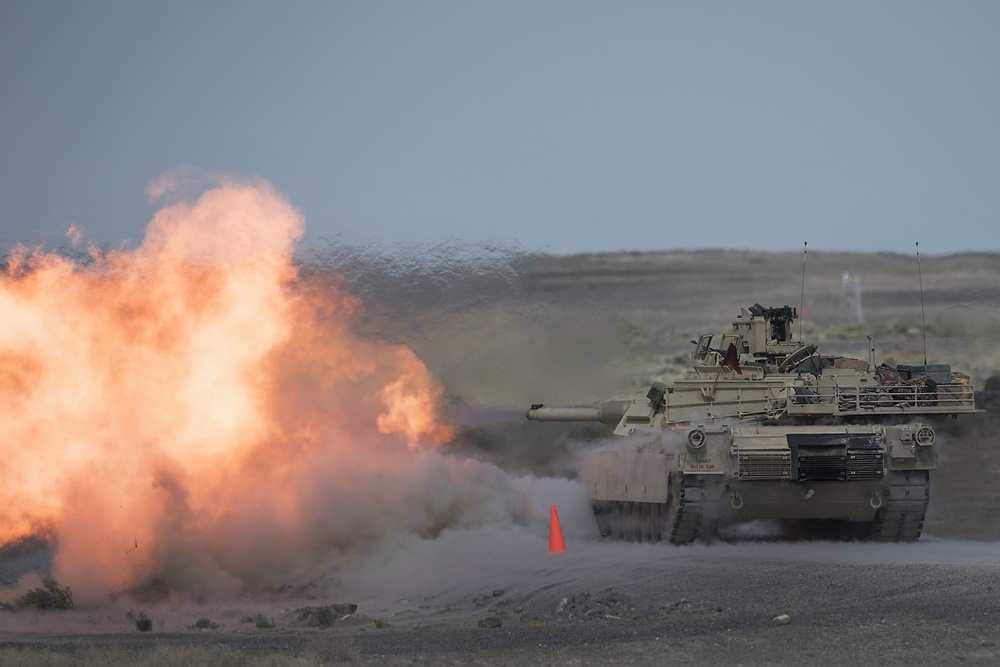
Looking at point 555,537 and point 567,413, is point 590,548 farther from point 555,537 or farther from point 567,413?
point 567,413

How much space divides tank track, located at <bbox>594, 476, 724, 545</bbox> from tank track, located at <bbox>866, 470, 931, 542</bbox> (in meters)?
3.05

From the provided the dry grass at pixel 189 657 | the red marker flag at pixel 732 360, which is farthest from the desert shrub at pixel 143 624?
the red marker flag at pixel 732 360

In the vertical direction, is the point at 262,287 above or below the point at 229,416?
above

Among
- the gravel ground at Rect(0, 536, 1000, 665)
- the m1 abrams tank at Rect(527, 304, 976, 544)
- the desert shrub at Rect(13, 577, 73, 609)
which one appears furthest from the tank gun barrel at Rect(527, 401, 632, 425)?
the desert shrub at Rect(13, 577, 73, 609)

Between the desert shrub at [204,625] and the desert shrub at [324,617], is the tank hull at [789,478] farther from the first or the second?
the desert shrub at [204,625]

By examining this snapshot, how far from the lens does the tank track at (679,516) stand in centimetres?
2812

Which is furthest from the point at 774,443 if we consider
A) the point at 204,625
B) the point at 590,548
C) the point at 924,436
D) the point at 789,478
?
the point at 204,625

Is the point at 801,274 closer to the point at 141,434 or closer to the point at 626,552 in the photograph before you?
the point at 626,552

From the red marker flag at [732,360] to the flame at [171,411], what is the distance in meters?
7.78

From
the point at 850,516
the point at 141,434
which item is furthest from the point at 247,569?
the point at 850,516

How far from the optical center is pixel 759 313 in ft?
110

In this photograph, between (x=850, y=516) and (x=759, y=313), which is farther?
(x=759, y=313)

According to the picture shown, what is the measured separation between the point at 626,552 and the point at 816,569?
5.30 m

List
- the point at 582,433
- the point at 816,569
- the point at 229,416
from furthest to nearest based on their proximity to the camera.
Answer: the point at 582,433 → the point at 229,416 → the point at 816,569
